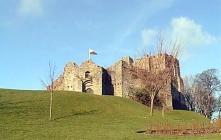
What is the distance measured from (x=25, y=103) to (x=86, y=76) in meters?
38.0

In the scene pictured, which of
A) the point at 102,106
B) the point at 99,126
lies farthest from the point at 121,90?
the point at 99,126

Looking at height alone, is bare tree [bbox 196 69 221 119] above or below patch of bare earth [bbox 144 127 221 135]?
above

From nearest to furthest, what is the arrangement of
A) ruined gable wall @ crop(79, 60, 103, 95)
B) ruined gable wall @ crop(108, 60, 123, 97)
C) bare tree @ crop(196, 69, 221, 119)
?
ruined gable wall @ crop(108, 60, 123, 97) → ruined gable wall @ crop(79, 60, 103, 95) → bare tree @ crop(196, 69, 221, 119)

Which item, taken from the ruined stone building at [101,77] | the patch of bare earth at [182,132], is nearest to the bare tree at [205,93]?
the ruined stone building at [101,77]

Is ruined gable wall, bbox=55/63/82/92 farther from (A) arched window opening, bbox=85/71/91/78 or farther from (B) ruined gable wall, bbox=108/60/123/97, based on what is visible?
(B) ruined gable wall, bbox=108/60/123/97

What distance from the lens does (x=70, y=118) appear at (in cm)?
4847

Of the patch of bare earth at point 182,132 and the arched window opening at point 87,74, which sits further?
the arched window opening at point 87,74

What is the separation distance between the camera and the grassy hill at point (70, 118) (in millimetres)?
35784

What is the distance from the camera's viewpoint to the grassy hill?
35.8 metres

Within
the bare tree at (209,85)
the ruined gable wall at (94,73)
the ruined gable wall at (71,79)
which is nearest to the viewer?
the ruined gable wall at (94,73)

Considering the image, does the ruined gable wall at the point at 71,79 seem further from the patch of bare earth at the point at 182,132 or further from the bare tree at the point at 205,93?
the patch of bare earth at the point at 182,132

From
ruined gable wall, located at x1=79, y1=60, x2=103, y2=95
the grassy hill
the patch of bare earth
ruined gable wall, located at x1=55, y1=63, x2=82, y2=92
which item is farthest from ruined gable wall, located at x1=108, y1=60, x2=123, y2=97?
the patch of bare earth

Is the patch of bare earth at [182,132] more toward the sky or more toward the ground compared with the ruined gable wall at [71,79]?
more toward the ground

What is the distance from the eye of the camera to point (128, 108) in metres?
62.8
